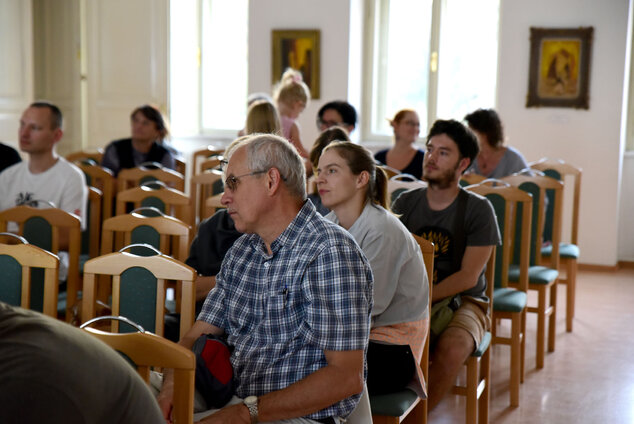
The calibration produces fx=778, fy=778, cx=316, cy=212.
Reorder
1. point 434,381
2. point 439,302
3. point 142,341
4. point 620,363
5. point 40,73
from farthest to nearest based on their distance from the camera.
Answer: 1. point 40,73
2. point 620,363
3. point 439,302
4. point 434,381
5. point 142,341

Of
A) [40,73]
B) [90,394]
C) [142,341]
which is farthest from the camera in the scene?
[40,73]

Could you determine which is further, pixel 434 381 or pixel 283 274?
pixel 434 381

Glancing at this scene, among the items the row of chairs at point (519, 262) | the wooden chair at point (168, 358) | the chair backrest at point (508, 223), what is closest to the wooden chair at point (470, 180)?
the row of chairs at point (519, 262)

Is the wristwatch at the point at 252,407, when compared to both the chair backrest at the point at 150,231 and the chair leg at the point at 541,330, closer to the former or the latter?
the chair backrest at the point at 150,231

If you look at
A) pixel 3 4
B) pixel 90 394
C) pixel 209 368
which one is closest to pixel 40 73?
pixel 3 4

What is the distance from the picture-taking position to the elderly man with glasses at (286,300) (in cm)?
186

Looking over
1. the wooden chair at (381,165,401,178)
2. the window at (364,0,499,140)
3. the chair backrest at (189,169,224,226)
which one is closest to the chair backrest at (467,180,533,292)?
the wooden chair at (381,165,401,178)

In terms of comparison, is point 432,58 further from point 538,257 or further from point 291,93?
point 538,257

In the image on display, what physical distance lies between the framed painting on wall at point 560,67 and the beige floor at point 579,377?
6.49 feet

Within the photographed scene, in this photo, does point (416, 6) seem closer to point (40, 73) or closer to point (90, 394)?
point (40, 73)

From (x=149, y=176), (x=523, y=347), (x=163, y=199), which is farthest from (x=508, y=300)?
(x=149, y=176)

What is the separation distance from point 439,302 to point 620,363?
170cm

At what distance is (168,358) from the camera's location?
5.21 ft

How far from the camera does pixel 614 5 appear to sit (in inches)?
260
